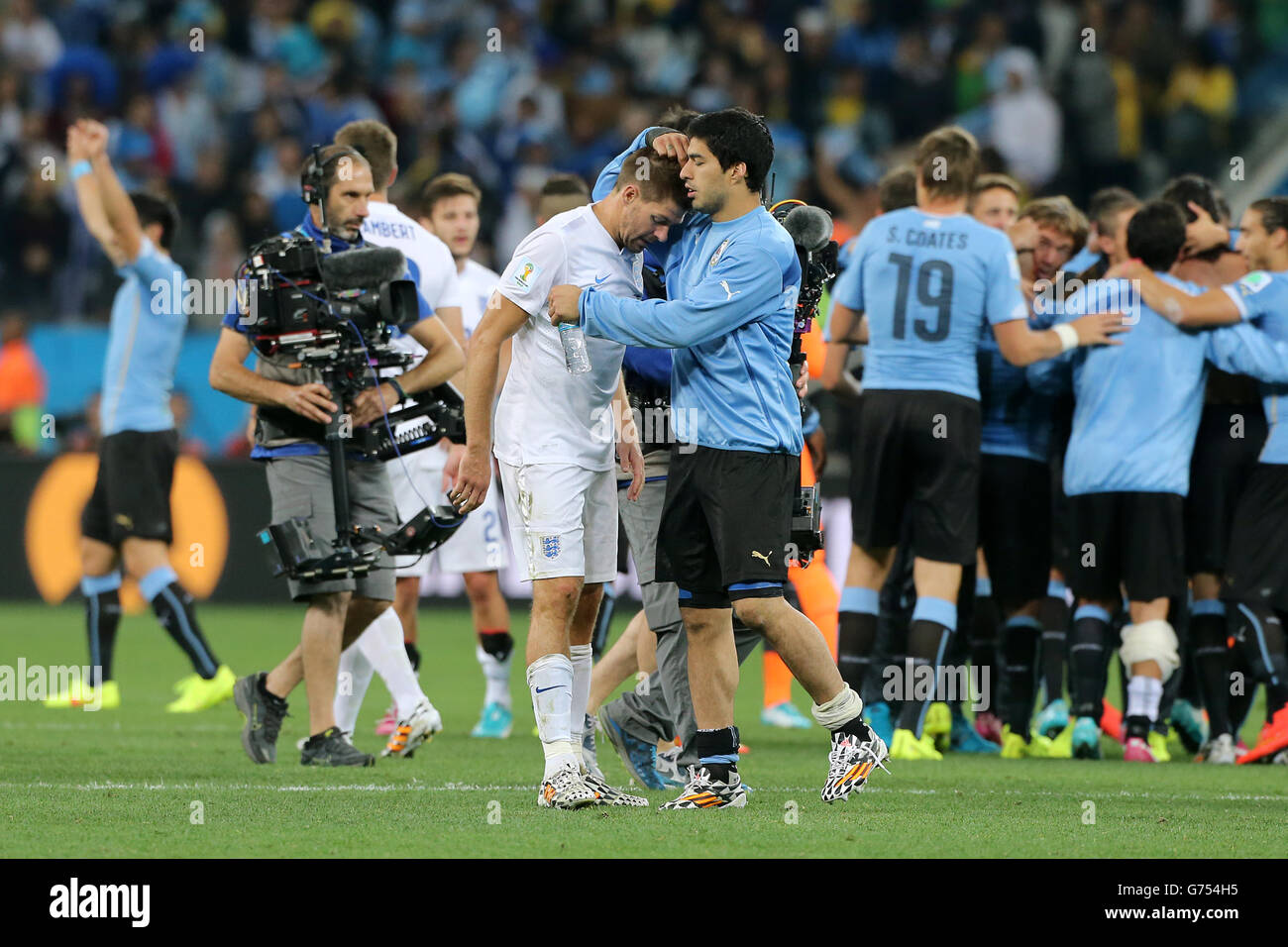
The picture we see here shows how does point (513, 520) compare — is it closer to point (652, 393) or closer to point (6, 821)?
point (652, 393)

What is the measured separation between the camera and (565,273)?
20.2 ft

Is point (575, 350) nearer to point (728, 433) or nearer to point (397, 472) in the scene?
point (728, 433)

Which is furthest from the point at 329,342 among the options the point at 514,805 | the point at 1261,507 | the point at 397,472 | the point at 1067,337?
the point at 1261,507

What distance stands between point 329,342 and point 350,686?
5.46 ft

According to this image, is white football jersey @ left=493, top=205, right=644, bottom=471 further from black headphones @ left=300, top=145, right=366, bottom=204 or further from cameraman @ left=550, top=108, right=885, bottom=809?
black headphones @ left=300, top=145, right=366, bottom=204

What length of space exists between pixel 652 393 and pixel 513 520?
0.94 m

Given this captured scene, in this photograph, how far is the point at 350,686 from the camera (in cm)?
825

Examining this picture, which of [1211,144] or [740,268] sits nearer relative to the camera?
[740,268]

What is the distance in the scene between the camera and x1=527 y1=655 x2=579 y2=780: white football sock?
608cm

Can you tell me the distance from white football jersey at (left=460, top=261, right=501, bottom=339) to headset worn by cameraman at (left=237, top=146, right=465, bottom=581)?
2093 mm

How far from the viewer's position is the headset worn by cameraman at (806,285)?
21.5ft

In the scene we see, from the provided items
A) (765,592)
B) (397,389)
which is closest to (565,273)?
(765,592)

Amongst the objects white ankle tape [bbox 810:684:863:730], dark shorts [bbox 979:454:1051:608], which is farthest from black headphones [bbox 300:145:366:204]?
dark shorts [bbox 979:454:1051:608]

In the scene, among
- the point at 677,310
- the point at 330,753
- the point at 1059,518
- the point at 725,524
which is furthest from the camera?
the point at 1059,518
